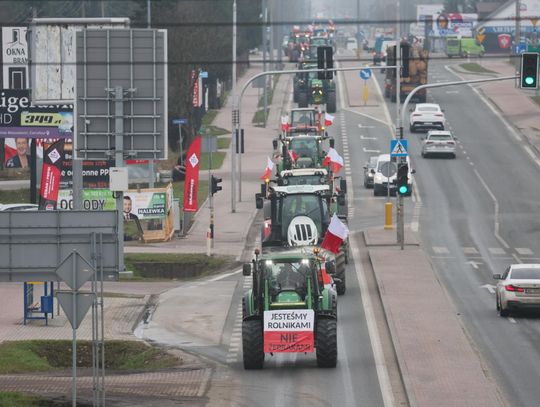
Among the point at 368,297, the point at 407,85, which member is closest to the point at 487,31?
the point at 407,85

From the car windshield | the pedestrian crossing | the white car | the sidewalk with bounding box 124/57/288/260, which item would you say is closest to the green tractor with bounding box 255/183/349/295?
the car windshield

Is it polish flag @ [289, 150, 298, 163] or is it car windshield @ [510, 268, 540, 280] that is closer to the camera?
car windshield @ [510, 268, 540, 280]

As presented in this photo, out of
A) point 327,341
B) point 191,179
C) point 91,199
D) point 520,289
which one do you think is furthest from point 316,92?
point 327,341

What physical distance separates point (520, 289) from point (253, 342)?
29.2 ft

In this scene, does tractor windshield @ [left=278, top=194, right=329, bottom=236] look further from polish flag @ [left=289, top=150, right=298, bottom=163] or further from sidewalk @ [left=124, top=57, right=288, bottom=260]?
polish flag @ [left=289, top=150, right=298, bottom=163]

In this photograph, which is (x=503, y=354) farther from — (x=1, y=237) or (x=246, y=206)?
(x=246, y=206)

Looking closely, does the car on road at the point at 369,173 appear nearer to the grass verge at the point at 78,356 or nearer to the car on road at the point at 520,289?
the car on road at the point at 520,289

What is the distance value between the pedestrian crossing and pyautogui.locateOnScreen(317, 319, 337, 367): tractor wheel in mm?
19212

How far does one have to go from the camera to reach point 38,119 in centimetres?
5300

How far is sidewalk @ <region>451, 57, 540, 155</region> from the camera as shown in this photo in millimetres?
79500

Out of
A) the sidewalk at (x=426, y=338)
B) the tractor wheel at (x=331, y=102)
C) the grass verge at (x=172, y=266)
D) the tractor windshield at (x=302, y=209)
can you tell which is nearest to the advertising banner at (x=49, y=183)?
the grass verge at (x=172, y=266)

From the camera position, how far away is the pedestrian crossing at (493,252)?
4603cm

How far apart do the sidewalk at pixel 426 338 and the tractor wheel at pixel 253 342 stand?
8.82ft

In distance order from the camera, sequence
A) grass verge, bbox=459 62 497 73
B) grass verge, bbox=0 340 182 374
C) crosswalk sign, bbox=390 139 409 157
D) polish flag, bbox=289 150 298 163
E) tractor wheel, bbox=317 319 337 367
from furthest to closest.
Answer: grass verge, bbox=459 62 497 73 < polish flag, bbox=289 150 298 163 < crosswalk sign, bbox=390 139 409 157 < grass verge, bbox=0 340 182 374 < tractor wheel, bbox=317 319 337 367
